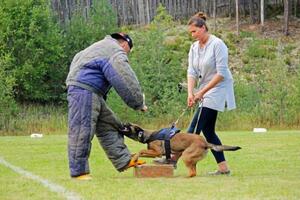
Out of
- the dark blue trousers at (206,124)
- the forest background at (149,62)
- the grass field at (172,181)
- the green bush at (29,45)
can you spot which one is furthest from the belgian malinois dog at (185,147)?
the green bush at (29,45)

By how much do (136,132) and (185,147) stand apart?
0.65m

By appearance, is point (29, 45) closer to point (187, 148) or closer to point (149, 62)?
point (149, 62)

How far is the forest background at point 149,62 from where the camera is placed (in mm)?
30859

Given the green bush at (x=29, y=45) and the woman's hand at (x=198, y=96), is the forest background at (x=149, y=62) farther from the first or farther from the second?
the woman's hand at (x=198, y=96)

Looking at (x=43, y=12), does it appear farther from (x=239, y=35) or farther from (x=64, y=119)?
(x=239, y=35)

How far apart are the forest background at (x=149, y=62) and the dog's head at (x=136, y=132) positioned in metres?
18.1

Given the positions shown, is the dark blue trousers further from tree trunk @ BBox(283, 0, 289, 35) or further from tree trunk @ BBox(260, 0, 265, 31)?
tree trunk @ BBox(260, 0, 265, 31)

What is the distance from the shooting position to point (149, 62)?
35.1 metres

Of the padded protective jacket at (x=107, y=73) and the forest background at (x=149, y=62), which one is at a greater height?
the padded protective jacket at (x=107, y=73)

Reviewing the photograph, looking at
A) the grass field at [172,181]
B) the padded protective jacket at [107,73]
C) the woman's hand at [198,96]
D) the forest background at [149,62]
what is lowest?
the forest background at [149,62]

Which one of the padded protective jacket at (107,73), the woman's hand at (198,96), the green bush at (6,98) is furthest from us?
the green bush at (6,98)

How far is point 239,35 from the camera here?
40.8m

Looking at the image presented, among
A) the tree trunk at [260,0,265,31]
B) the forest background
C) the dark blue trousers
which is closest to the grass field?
the dark blue trousers

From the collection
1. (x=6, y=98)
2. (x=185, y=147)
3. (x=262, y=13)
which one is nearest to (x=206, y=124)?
(x=185, y=147)
